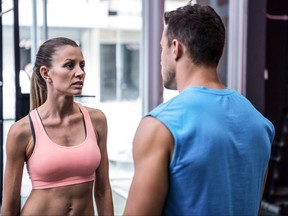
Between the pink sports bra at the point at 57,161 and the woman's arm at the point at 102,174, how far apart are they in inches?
2.8

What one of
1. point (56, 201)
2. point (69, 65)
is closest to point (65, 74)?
point (69, 65)

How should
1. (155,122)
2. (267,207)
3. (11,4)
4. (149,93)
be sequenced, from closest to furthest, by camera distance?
(155,122) → (11,4) → (149,93) → (267,207)

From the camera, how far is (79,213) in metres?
1.58

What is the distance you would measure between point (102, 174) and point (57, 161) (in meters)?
0.22

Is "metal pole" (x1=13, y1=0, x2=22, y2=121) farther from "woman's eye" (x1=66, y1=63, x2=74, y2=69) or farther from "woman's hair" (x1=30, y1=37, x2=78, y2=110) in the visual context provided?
"woman's eye" (x1=66, y1=63, x2=74, y2=69)

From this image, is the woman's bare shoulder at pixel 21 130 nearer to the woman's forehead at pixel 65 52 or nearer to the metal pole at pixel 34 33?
the woman's forehead at pixel 65 52

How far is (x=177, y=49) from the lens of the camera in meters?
1.00

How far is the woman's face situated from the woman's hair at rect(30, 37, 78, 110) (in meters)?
0.02

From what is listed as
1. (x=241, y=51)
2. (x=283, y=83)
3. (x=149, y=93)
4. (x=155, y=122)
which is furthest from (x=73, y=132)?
(x=283, y=83)

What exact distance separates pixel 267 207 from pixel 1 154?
2.56 m

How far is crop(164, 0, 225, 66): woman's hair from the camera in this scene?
0.98m

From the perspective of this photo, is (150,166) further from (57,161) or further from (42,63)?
(42,63)

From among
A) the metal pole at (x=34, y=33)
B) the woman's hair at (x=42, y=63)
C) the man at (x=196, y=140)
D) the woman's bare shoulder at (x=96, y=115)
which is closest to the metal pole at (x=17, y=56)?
the metal pole at (x=34, y=33)

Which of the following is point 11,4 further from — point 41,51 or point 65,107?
point 65,107
